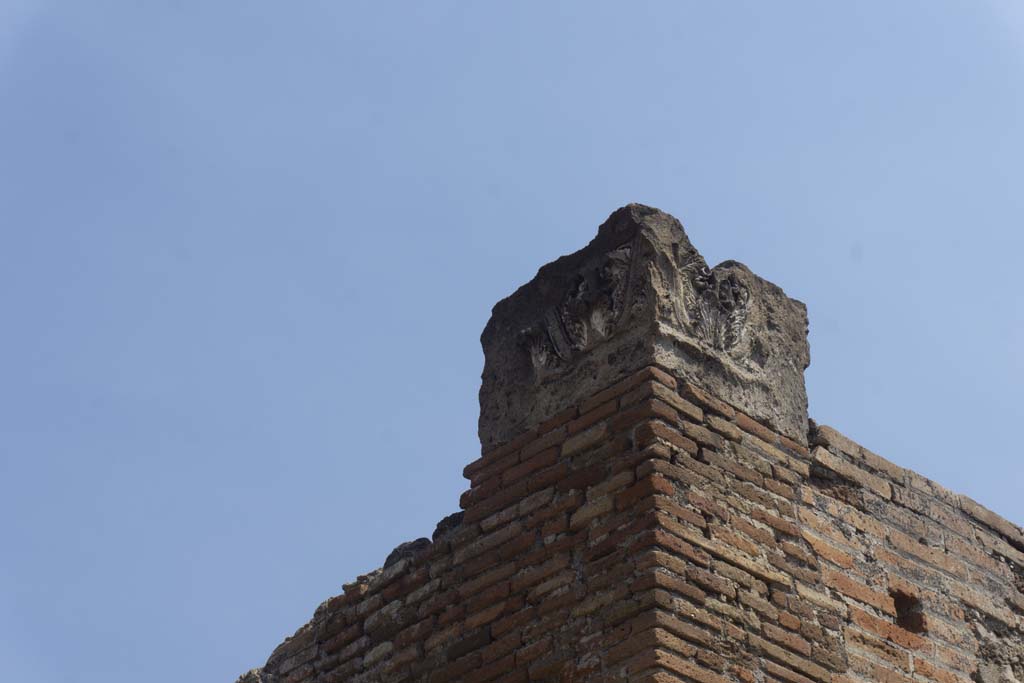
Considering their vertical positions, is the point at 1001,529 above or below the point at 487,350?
below

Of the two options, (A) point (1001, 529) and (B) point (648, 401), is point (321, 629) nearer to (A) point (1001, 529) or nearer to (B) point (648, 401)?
(B) point (648, 401)

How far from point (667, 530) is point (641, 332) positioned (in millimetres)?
939

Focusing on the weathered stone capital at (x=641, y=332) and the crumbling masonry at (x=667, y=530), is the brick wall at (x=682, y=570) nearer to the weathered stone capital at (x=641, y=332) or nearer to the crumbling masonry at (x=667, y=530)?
the crumbling masonry at (x=667, y=530)

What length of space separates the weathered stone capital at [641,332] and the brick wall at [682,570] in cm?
12

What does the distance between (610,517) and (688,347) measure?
0.85 metres

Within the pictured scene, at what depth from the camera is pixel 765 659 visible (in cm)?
571

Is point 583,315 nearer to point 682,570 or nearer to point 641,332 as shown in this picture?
point 641,332

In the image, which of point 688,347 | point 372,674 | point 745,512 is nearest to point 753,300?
point 688,347

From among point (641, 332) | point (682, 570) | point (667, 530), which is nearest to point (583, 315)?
point (641, 332)

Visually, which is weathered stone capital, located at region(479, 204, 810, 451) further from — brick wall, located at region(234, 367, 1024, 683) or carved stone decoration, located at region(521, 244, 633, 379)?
brick wall, located at region(234, 367, 1024, 683)

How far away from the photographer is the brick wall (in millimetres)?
5637

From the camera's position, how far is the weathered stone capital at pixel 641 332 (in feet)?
20.7

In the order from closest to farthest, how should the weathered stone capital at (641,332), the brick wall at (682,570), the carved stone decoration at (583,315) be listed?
the brick wall at (682,570) → the weathered stone capital at (641,332) → the carved stone decoration at (583,315)

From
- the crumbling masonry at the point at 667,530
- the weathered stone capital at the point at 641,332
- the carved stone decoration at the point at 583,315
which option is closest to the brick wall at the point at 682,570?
the crumbling masonry at the point at 667,530
